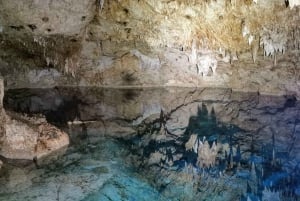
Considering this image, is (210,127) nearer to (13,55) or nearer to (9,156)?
(9,156)

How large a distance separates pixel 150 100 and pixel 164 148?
3271 mm

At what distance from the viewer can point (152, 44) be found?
34.1 feet

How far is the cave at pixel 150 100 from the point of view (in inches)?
222

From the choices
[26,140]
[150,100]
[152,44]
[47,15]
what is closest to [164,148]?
[26,140]

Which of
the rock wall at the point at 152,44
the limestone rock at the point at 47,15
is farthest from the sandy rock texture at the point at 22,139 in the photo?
the rock wall at the point at 152,44

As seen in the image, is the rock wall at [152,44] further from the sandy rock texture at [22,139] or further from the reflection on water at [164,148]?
the sandy rock texture at [22,139]

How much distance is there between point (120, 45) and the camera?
1047cm

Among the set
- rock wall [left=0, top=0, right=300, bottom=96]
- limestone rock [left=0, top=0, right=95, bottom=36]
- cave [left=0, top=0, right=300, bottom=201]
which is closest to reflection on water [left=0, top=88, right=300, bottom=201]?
cave [left=0, top=0, right=300, bottom=201]

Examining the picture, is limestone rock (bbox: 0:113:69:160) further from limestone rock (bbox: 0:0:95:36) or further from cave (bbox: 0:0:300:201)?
limestone rock (bbox: 0:0:95:36)

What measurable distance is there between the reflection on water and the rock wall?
526mm

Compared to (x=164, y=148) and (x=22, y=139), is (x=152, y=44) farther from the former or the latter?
(x=22, y=139)

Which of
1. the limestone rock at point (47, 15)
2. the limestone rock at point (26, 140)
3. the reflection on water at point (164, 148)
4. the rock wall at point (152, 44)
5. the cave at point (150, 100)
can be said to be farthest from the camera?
the rock wall at point (152, 44)

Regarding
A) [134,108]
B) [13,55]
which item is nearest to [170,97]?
[134,108]

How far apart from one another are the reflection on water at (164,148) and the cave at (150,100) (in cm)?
3
